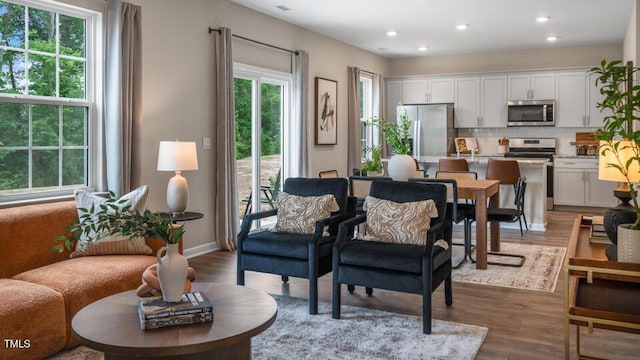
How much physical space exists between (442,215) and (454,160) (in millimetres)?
3544

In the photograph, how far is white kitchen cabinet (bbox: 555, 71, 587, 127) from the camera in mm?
9320

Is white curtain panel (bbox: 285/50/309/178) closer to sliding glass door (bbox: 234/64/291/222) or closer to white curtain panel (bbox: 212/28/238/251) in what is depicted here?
sliding glass door (bbox: 234/64/291/222)

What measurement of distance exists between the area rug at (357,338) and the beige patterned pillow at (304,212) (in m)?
0.64

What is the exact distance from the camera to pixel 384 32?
8.17 m

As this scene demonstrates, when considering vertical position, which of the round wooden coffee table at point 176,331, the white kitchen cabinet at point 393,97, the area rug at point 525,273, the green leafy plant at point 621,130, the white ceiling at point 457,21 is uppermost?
the white ceiling at point 457,21

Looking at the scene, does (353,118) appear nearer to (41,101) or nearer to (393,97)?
(393,97)

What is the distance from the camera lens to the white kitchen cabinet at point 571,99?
932 cm

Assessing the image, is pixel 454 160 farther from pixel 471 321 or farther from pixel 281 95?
pixel 471 321

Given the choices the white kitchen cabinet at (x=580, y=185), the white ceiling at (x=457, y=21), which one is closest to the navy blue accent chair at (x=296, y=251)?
the white ceiling at (x=457, y=21)

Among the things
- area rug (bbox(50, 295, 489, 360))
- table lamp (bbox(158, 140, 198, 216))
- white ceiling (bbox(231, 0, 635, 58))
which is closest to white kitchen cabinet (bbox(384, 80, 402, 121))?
white ceiling (bbox(231, 0, 635, 58))

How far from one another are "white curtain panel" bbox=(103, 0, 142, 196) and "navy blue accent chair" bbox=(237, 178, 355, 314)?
123 cm

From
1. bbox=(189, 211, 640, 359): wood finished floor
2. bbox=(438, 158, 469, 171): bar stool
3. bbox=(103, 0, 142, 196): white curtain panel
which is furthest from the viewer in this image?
bbox=(438, 158, 469, 171): bar stool

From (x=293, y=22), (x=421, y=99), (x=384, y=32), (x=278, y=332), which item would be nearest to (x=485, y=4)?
(x=384, y=32)

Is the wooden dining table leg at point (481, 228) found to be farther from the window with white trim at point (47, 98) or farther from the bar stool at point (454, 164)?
the window with white trim at point (47, 98)
